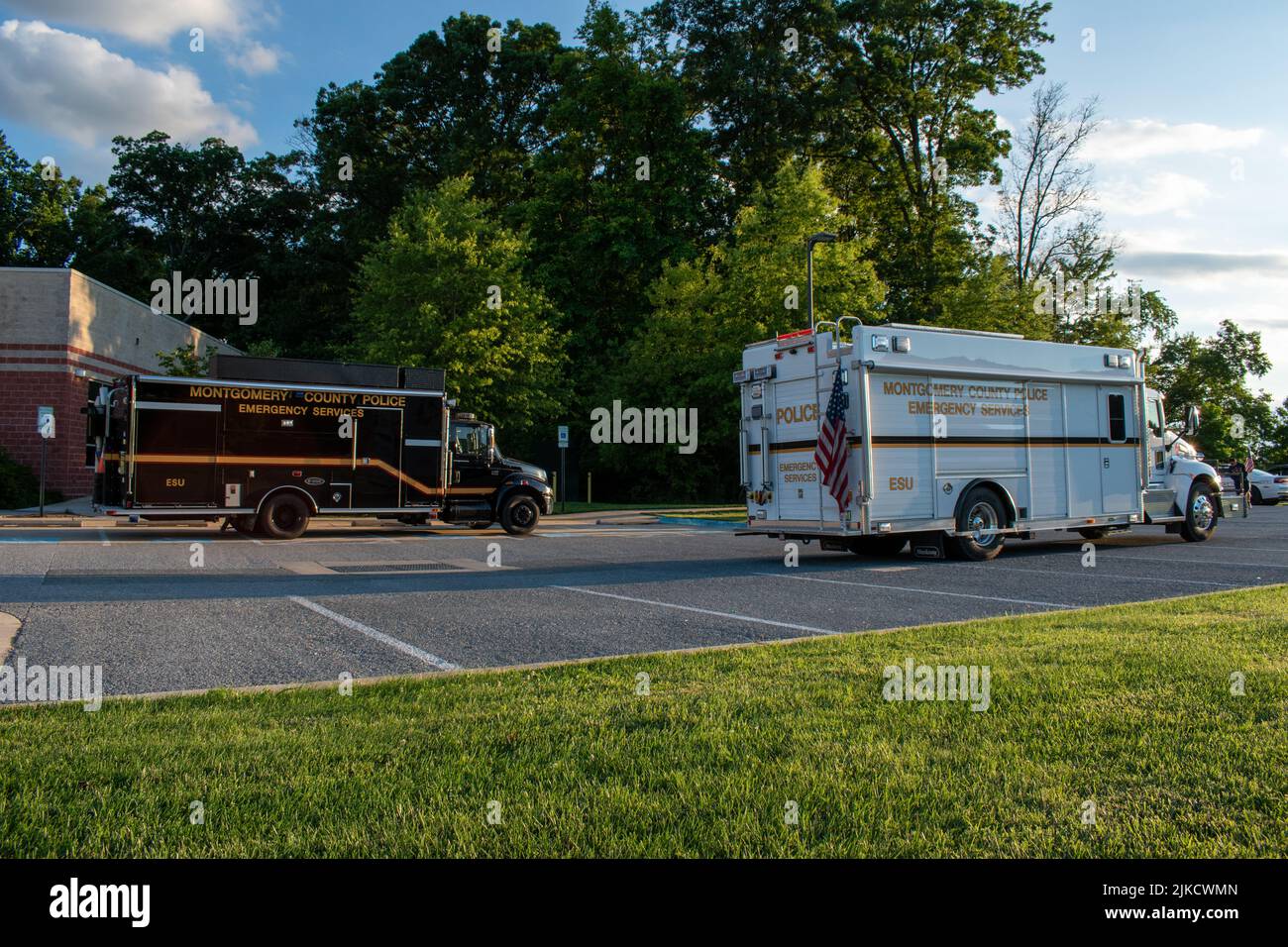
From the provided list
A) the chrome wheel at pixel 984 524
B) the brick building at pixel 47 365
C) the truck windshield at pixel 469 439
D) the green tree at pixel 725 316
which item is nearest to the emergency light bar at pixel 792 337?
the chrome wheel at pixel 984 524

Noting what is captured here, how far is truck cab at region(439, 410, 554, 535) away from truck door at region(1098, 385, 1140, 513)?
11.9m

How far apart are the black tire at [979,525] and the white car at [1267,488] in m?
30.4

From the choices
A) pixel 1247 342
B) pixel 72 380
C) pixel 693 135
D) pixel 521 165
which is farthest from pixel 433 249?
pixel 1247 342

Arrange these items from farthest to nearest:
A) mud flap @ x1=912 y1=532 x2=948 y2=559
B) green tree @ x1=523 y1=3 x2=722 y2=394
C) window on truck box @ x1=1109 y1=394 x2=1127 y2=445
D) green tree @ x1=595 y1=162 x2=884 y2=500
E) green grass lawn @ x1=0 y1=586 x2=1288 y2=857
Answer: green tree @ x1=523 y1=3 x2=722 y2=394
green tree @ x1=595 y1=162 x2=884 y2=500
window on truck box @ x1=1109 y1=394 x2=1127 y2=445
mud flap @ x1=912 y1=532 x2=948 y2=559
green grass lawn @ x1=0 y1=586 x2=1288 y2=857

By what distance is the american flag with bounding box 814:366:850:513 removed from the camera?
13734mm

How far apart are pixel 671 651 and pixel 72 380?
27.2m

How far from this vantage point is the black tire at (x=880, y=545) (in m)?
15.6

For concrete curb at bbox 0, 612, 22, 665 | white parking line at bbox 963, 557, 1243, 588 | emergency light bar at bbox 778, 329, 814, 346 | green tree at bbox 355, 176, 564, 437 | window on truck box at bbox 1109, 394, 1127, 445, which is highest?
green tree at bbox 355, 176, 564, 437

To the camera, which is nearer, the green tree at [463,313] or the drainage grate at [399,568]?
the drainage grate at [399,568]

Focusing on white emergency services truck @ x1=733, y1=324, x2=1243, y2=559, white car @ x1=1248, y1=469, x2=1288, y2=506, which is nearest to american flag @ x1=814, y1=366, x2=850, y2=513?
white emergency services truck @ x1=733, y1=324, x2=1243, y2=559

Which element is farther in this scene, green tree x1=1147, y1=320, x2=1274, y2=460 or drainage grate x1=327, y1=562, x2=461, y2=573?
green tree x1=1147, y1=320, x2=1274, y2=460

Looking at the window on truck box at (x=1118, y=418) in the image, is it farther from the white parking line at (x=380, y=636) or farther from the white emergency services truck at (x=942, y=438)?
the white parking line at (x=380, y=636)

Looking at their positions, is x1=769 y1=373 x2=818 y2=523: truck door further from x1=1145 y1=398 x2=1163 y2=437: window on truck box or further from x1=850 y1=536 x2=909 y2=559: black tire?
x1=1145 y1=398 x2=1163 y2=437: window on truck box

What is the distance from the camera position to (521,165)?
49094 mm
